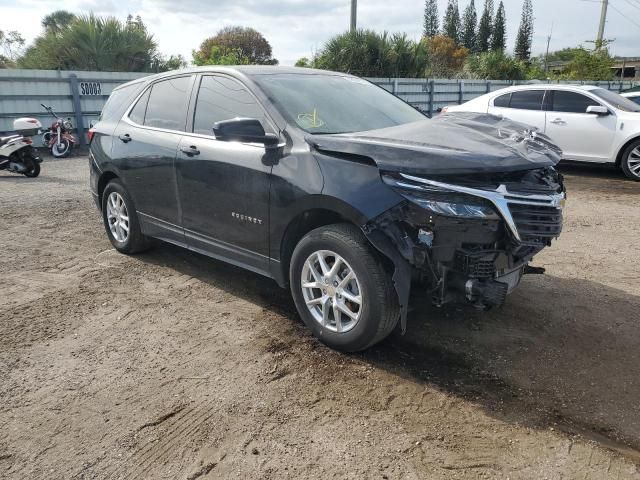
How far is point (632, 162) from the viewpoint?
9352 millimetres

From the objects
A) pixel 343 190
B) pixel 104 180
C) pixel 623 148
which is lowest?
pixel 623 148

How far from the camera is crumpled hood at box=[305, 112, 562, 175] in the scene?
3.12m

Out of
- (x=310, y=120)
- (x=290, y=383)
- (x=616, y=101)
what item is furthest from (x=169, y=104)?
(x=616, y=101)

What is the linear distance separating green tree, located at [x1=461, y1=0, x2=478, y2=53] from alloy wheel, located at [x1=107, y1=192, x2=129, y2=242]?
274ft

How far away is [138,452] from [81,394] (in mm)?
723

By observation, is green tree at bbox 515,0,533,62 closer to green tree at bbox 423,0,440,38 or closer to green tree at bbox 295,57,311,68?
A: green tree at bbox 423,0,440,38

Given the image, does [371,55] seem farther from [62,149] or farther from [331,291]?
[331,291]

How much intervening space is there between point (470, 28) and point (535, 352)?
8686 centimetres

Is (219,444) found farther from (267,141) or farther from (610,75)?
(610,75)

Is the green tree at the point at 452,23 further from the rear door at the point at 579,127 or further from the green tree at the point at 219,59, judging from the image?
the rear door at the point at 579,127

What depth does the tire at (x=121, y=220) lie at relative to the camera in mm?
5316

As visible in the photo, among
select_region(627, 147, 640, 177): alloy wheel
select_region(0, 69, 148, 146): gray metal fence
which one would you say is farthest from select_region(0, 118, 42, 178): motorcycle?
select_region(627, 147, 640, 177): alloy wheel

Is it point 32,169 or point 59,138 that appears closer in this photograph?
point 32,169

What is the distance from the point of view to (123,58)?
1955 cm
